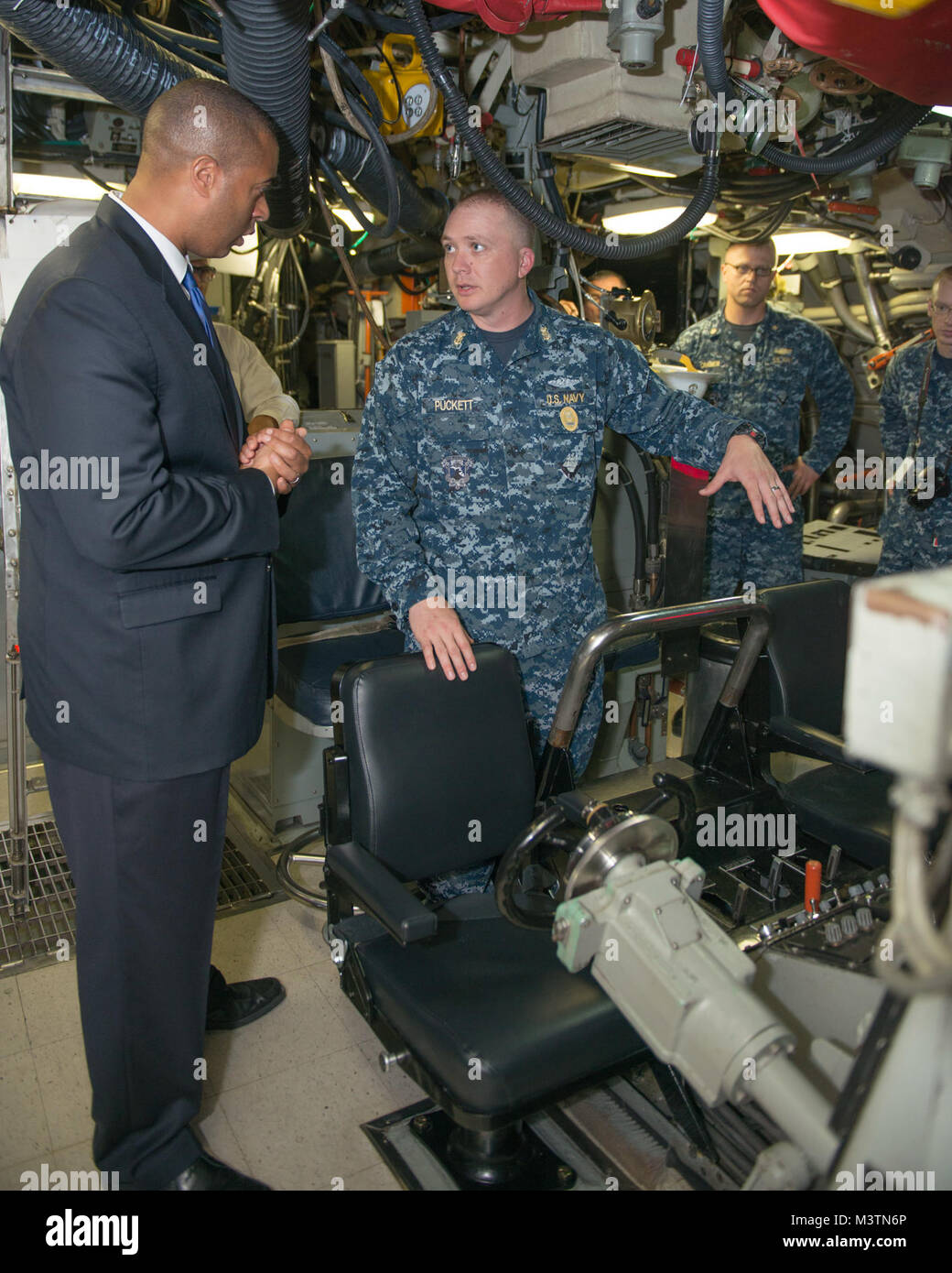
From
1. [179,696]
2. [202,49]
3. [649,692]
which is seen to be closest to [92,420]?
[179,696]

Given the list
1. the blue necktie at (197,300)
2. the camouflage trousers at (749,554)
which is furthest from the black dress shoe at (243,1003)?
the camouflage trousers at (749,554)

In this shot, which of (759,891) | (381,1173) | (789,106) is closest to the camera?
(381,1173)

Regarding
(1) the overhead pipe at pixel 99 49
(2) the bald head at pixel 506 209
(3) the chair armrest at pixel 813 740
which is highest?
(1) the overhead pipe at pixel 99 49

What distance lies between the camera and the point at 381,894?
161cm

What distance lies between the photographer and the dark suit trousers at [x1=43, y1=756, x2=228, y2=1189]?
1.59 metres

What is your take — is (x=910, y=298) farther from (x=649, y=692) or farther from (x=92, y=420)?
(x=92, y=420)

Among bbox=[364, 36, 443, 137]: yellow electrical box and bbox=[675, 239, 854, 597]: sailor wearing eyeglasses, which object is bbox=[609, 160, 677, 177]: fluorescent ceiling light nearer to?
bbox=[675, 239, 854, 597]: sailor wearing eyeglasses

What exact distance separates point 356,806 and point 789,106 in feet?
8.57

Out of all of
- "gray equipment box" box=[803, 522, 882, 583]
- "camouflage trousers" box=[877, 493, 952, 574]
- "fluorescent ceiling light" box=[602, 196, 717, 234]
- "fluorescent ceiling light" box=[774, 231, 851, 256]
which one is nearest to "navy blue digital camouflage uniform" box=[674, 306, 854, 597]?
"camouflage trousers" box=[877, 493, 952, 574]

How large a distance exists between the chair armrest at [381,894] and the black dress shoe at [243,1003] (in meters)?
0.66

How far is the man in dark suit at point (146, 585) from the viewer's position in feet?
4.66

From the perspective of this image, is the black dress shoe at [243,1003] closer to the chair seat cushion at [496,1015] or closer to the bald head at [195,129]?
the chair seat cushion at [496,1015]

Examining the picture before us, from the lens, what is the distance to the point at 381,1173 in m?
1.80

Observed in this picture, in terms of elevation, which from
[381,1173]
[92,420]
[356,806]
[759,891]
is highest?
[92,420]
